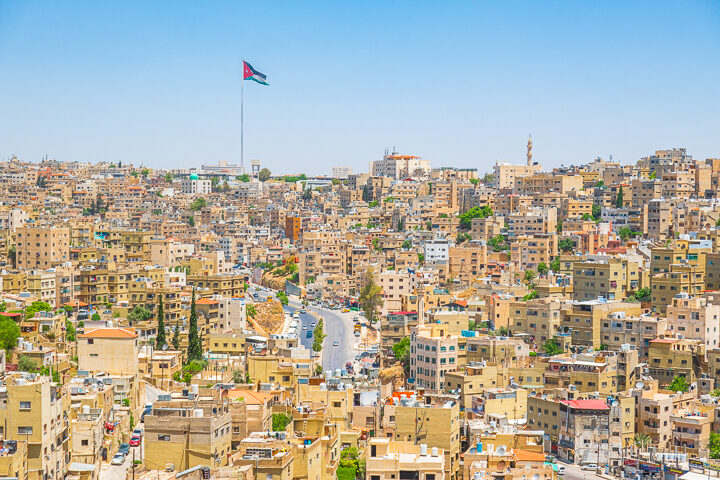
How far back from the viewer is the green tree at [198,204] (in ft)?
246

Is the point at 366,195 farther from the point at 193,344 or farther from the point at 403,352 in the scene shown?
the point at 193,344

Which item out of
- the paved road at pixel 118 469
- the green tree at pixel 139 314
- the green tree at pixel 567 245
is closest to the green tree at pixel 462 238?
the green tree at pixel 567 245

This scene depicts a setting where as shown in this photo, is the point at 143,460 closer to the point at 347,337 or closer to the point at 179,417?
the point at 179,417

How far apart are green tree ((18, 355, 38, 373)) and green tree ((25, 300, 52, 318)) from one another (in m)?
5.38

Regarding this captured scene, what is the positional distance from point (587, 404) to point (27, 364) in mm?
12334

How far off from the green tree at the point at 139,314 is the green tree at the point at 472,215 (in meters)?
26.2

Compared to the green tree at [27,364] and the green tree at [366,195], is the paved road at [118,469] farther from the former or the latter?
the green tree at [366,195]

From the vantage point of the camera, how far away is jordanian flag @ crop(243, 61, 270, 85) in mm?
55438

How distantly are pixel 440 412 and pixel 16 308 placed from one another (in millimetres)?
14669

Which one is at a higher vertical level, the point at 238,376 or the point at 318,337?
the point at 238,376

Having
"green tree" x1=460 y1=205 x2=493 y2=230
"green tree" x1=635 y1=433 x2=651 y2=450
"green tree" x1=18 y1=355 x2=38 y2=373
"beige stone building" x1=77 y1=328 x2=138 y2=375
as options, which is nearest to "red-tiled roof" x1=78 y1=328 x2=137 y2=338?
"beige stone building" x1=77 y1=328 x2=138 y2=375

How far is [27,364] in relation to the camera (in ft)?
82.3

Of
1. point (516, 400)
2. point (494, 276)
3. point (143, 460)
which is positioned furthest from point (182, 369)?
point (494, 276)

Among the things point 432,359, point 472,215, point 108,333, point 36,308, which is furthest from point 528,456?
point 472,215
